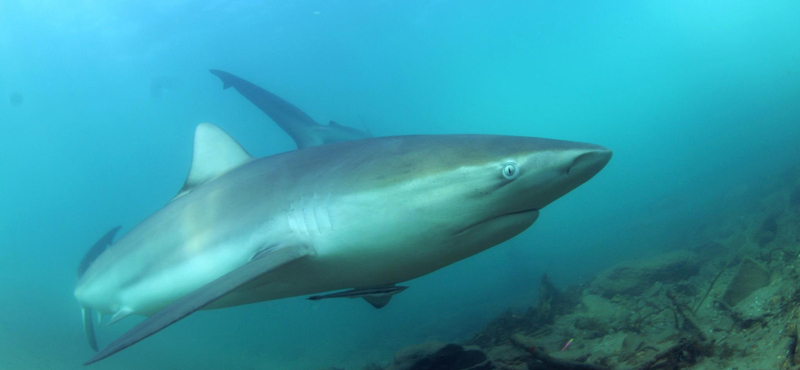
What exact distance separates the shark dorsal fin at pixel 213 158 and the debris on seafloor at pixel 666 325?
8.17 ft

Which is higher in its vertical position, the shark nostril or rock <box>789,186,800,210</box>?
the shark nostril

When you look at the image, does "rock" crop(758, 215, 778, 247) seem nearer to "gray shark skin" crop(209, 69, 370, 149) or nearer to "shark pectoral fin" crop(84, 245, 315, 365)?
"shark pectoral fin" crop(84, 245, 315, 365)

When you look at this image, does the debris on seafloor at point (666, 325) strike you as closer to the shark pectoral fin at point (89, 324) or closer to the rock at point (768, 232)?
the rock at point (768, 232)

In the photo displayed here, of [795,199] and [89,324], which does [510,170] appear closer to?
[89,324]

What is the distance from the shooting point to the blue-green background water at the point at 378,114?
1642 cm

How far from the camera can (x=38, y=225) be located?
3942 inches

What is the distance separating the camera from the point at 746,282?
3.53 meters

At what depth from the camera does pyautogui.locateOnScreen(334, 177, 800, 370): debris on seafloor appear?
7.88ft

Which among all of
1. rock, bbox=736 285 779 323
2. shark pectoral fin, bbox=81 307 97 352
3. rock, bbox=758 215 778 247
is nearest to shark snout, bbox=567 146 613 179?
rock, bbox=736 285 779 323

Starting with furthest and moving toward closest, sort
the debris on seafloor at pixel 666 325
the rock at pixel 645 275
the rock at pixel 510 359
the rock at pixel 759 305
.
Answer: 1. the rock at pixel 645 275
2. the rock at pixel 510 359
3. the rock at pixel 759 305
4. the debris on seafloor at pixel 666 325

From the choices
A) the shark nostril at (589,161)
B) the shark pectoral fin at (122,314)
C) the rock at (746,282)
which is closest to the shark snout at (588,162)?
the shark nostril at (589,161)

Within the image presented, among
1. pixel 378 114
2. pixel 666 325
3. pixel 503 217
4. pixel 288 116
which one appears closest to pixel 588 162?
pixel 503 217

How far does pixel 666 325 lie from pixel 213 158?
4690 mm

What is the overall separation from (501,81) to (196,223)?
10303cm
